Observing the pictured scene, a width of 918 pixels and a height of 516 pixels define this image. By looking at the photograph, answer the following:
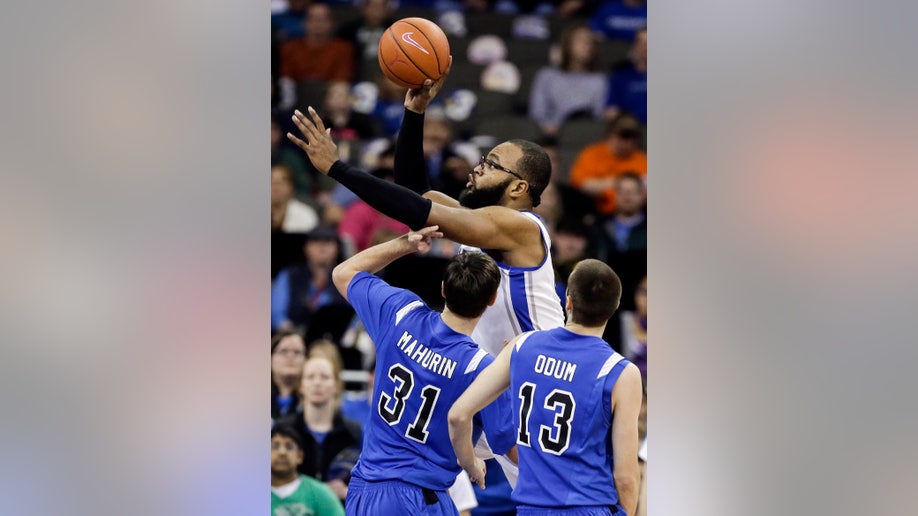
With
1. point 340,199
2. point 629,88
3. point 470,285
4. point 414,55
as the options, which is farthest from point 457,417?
point 629,88

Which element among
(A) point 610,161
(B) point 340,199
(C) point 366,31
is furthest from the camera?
(C) point 366,31

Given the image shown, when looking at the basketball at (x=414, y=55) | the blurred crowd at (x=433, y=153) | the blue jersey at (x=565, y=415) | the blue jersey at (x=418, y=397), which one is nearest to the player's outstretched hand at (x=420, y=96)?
the basketball at (x=414, y=55)

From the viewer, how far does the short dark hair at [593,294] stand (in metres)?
3.69

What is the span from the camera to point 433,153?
7785 millimetres

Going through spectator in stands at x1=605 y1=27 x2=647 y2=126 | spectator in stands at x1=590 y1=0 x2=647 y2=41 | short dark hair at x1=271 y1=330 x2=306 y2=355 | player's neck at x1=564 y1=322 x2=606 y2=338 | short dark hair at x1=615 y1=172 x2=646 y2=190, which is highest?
spectator in stands at x1=590 y1=0 x2=647 y2=41

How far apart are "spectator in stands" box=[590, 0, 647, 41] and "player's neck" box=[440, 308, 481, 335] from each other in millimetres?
5537

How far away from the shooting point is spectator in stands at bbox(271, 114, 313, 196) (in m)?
7.54

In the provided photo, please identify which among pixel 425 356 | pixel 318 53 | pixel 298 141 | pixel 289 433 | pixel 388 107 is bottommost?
pixel 289 433

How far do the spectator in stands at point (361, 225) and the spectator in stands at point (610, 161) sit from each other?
5.30 ft

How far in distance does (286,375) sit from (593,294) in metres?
3.34

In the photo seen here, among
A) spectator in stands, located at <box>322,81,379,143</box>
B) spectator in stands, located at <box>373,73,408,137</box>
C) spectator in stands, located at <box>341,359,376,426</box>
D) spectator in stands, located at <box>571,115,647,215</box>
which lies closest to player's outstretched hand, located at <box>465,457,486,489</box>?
spectator in stands, located at <box>341,359,376,426</box>

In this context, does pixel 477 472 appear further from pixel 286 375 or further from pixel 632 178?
pixel 632 178

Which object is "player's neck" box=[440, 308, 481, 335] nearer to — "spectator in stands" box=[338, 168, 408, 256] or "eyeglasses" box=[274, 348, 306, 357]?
"eyeglasses" box=[274, 348, 306, 357]
